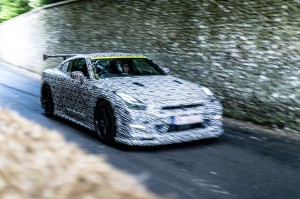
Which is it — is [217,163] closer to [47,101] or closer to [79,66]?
[79,66]

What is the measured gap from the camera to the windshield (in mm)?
7910

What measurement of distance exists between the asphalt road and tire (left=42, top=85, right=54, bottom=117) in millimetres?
702

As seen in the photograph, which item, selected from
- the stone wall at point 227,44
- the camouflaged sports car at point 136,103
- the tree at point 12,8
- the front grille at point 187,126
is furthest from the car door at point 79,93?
the tree at point 12,8

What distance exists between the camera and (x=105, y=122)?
716 centimetres

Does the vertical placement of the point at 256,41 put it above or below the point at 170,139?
above

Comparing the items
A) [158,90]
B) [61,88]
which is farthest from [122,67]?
[61,88]

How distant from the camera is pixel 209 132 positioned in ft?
23.1

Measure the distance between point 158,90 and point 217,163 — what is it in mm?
1626

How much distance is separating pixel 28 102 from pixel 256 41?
6024mm

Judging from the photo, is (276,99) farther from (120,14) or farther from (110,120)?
(120,14)

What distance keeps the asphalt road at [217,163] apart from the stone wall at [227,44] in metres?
0.86

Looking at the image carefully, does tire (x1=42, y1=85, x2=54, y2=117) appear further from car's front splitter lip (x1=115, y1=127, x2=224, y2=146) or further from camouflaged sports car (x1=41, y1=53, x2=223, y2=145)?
car's front splitter lip (x1=115, y1=127, x2=224, y2=146)

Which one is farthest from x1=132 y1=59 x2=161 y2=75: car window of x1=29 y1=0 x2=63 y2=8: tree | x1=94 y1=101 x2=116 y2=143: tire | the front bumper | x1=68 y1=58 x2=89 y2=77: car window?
x1=29 y1=0 x2=63 y2=8: tree

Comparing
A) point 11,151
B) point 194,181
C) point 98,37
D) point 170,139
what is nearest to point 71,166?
point 11,151
